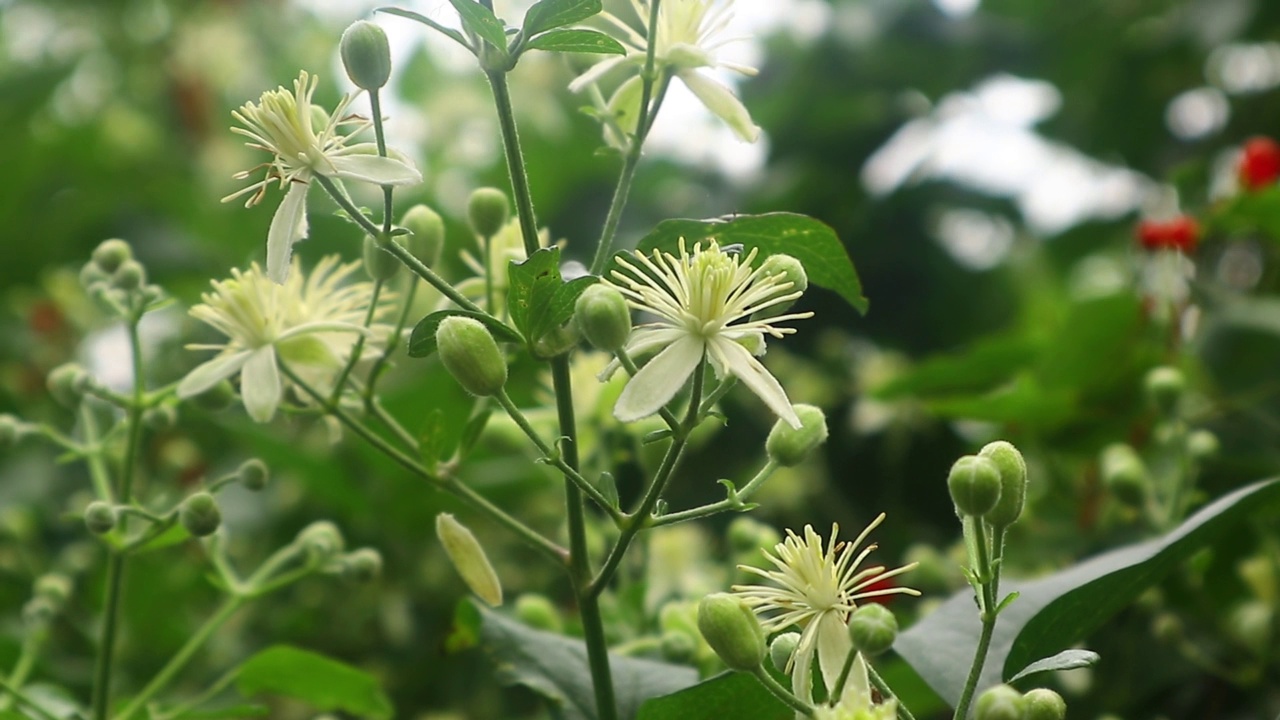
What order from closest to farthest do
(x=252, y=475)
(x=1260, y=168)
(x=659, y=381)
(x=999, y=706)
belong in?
1. (x=999, y=706)
2. (x=659, y=381)
3. (x=252, y=475)
4. (x=1260, y=168)

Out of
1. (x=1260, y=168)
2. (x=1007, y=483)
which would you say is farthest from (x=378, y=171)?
(x=1260, y=168)

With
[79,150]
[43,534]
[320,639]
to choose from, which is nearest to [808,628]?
[320,639]

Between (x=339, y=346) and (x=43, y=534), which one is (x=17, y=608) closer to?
(x=43, y=534)

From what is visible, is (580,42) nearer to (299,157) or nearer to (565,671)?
(299,157)

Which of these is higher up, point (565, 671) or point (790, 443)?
point (790, 443)

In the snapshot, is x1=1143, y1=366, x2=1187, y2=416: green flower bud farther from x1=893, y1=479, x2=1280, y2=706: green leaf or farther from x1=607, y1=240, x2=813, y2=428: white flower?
x1=607, y1=240, x2=813, y2=428: white flower

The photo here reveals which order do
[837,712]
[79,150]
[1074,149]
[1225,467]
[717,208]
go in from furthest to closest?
[79,150]
[1074,149]
[717,208]
[1225,467]
[837,712]
